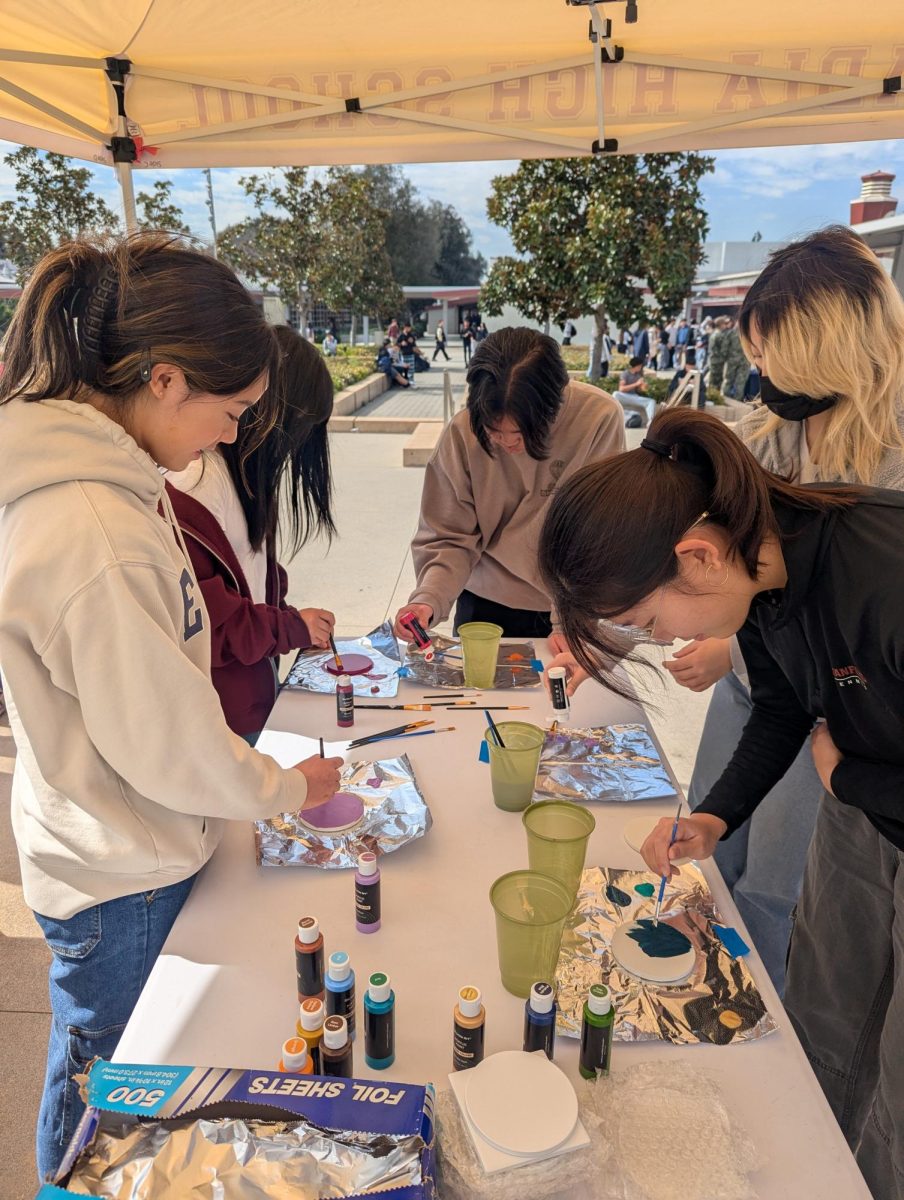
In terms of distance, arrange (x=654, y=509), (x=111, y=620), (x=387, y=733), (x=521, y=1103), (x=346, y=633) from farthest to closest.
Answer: (x=346, y=633) → (x=387, y=733) → (x=654, y=509) → (x=111, y=620) → (x=521, y=1103)

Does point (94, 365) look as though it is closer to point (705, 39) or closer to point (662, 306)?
point (705, 39)

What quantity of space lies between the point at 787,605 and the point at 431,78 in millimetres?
2572

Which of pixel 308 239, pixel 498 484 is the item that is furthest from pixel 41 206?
pixel 498 484

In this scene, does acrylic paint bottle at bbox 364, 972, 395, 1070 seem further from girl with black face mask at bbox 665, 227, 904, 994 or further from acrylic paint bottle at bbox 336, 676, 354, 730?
girl with black face mask at bbox 665, 227, 904, 994

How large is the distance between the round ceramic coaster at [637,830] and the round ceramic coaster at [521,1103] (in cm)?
49

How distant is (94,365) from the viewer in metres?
1.01

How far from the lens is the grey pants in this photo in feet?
4.11

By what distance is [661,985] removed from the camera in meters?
1.01

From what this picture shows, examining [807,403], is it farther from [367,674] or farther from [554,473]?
[367,674]

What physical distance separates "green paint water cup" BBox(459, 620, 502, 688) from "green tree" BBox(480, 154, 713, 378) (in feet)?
27.0

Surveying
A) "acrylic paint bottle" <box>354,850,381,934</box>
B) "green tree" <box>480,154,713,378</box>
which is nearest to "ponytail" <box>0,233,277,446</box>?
"acrylic paint bottle" <box>354,850,381,934</box>

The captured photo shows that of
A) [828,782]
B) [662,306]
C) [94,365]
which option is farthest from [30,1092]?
[662,306]

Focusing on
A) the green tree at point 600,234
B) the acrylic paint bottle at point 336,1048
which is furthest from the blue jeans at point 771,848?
the green tree at point 600,234

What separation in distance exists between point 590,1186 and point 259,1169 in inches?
13.0
